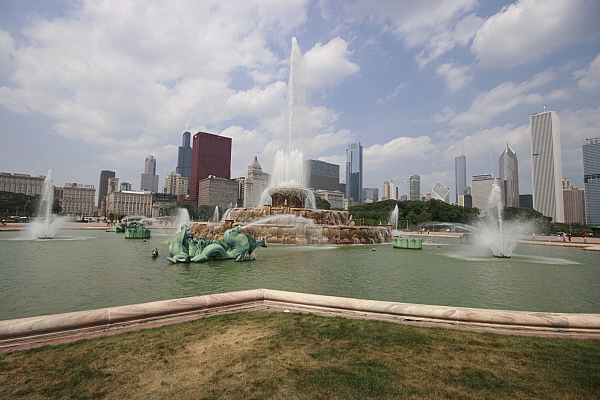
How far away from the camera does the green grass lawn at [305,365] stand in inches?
133

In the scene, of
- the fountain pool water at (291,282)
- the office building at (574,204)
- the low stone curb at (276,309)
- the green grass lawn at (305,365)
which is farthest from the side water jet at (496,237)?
the office building at (574,204)

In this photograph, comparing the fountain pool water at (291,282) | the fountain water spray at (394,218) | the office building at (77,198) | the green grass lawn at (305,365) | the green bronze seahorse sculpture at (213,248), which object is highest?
the office building at (77,198)

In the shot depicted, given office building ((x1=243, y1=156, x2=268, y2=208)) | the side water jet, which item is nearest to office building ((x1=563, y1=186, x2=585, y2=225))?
office building ((x1=243, y1=156, x2=268, y2=208))

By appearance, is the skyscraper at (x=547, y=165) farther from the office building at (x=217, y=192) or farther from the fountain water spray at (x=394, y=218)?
the office building at (x=217, y=192)

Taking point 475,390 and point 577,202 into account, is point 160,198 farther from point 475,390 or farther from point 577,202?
point 577,202

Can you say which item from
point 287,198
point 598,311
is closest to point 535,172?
point 287,198

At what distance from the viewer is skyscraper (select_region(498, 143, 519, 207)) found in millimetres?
162250

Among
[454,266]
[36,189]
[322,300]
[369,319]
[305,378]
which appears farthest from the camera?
[36,189]

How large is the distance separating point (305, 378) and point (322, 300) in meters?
2.99

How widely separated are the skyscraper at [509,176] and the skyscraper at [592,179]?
29.6 metres

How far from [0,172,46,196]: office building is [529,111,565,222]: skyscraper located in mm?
243630

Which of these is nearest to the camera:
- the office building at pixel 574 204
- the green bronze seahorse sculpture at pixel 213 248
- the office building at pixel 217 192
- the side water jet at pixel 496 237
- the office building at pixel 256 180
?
the green bronze seahorse sculpture at pixel 213 248

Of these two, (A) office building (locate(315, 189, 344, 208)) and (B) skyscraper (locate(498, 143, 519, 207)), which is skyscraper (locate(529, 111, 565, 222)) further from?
(A) office building (locate(315, 189, 344, 208))

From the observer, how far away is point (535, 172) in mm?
172250
